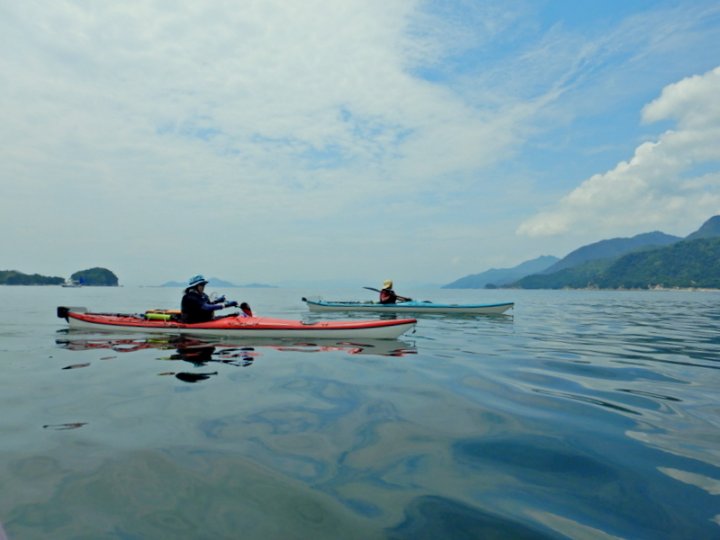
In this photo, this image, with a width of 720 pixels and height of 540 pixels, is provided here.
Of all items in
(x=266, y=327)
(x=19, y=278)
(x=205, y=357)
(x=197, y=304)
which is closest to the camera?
(x=205, y=357)

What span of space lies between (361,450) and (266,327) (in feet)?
32.6

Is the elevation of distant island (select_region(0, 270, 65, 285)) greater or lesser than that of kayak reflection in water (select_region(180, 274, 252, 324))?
→ greater

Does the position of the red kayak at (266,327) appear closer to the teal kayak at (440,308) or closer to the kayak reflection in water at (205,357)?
the kayak reflection in water at (205,357)

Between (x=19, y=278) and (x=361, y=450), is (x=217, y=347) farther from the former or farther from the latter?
(x=19, y=278)

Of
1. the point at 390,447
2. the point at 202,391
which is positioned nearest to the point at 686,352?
the point at 390,447

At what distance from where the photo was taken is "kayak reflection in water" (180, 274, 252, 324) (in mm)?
14719

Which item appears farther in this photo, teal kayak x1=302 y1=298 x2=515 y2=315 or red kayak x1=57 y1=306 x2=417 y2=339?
teal kayak x1=302 y1=298 x2=515 y2=315

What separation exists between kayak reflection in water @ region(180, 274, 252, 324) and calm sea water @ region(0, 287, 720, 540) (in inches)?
195

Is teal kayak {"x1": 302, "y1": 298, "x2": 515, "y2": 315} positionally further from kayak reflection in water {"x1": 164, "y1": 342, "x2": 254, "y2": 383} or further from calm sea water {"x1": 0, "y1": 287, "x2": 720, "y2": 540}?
calm sea water {"x1": 0, "y1": 287, "x2": 720, "y2": 540}

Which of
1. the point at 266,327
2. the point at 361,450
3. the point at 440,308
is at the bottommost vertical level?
the point at 361,450

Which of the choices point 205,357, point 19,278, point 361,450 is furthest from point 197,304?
point 19,278

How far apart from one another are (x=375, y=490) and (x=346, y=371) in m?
5.38

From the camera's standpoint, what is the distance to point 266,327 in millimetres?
14266

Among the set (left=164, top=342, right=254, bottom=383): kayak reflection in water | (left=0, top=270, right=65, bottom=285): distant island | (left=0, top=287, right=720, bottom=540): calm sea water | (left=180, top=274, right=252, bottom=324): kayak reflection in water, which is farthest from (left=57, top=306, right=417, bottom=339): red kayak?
(left=0, top=270, right=65, bottom=285): distant island
